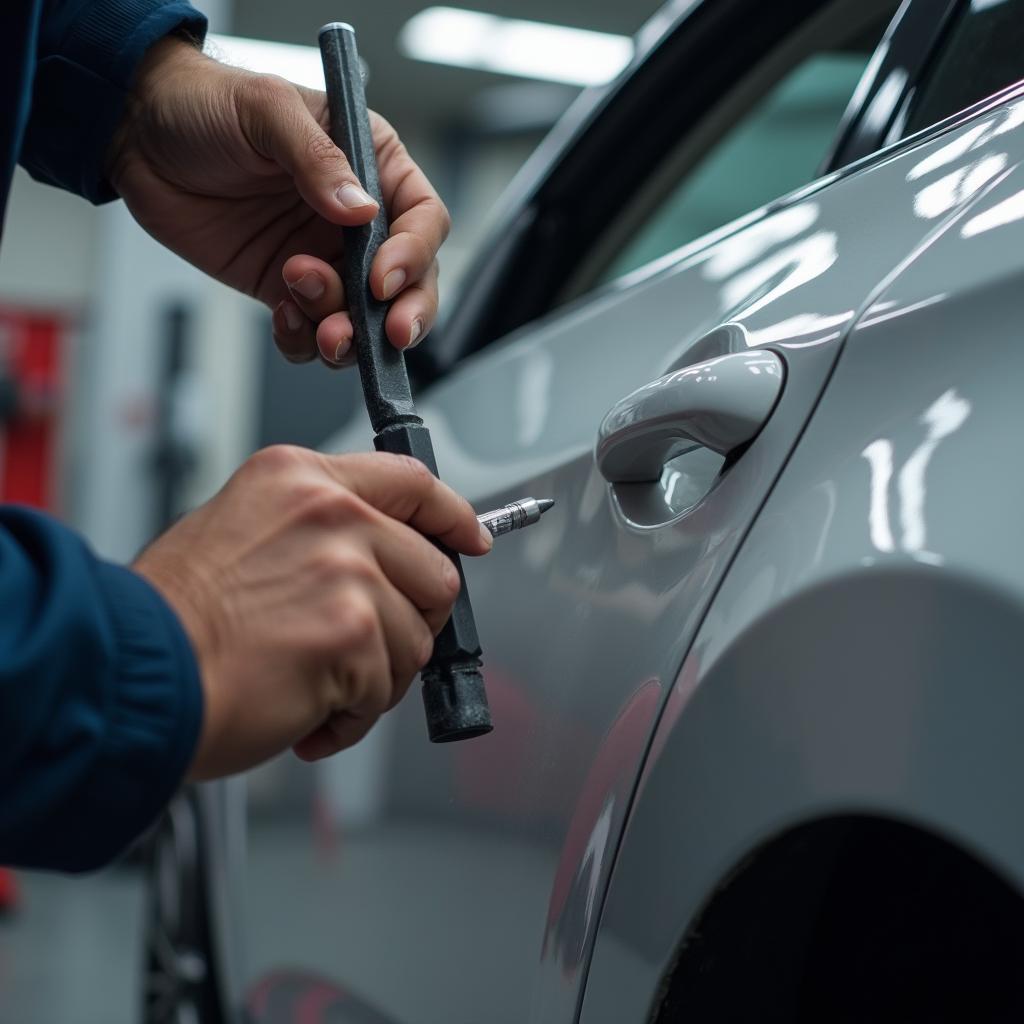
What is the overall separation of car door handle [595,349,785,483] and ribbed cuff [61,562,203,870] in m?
0.30

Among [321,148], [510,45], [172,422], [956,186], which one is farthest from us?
[510,45]

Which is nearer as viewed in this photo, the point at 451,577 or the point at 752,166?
the point at 451,577

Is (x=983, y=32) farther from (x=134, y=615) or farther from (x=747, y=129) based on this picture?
(x=747, y=129)

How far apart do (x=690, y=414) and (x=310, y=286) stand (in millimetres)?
302

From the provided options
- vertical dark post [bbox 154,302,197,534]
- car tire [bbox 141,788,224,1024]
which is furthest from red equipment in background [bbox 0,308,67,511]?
car tire [bbox 141,788,224,1024]

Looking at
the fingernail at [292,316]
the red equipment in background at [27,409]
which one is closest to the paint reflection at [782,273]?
the fingernail at [292,316]

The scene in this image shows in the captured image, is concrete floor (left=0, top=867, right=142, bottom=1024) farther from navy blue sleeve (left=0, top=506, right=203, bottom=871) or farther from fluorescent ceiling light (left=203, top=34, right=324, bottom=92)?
fluorescent ceiling light (left=203, top=34, right=324, bottom=92)

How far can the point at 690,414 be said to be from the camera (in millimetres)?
697

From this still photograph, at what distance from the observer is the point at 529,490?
0.93 metres

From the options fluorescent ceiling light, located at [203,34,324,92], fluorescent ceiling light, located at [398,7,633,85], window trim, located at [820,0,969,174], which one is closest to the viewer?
window trim, located at [820,0,969,174]

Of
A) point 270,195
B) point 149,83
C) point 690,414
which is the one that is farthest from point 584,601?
point 149,83

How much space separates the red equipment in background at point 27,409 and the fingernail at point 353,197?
3.40 metres

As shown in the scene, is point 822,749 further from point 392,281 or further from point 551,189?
point 551,189

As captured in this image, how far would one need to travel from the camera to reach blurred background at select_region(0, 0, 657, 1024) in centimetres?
251
